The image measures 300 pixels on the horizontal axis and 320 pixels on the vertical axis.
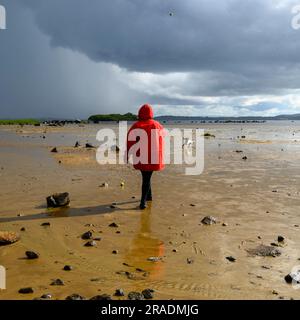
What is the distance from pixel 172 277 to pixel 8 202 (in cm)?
683

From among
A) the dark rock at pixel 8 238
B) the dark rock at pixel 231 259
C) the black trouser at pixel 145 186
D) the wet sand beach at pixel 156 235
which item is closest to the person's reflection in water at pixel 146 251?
the wet sand beach at pixel 156 235

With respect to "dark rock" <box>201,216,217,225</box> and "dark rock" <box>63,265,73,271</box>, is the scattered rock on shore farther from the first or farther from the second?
"dark rock" <box>63,265,73,271</box>

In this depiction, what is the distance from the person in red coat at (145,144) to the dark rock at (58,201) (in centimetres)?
218

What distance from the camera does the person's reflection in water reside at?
7.23 meters

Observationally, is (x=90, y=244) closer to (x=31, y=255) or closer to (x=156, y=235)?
(x=31, y=255)

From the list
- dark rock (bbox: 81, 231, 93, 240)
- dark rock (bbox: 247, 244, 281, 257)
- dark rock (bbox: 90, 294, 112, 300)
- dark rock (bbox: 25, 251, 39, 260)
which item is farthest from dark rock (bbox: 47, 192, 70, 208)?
dark rock (bbox: 90, 294, 112, 300)

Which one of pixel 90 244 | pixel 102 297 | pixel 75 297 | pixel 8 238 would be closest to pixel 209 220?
pixel 90 244

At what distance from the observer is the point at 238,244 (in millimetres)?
8625

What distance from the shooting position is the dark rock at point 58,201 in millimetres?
11539

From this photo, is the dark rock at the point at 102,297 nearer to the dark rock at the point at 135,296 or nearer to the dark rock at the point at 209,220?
the dark rock at the point at 135,296

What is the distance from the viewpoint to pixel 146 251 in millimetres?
8133

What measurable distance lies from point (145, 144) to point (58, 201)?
2.97 meters

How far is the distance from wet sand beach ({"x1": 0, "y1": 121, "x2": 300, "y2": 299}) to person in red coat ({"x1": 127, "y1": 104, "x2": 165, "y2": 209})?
3.95 ft
